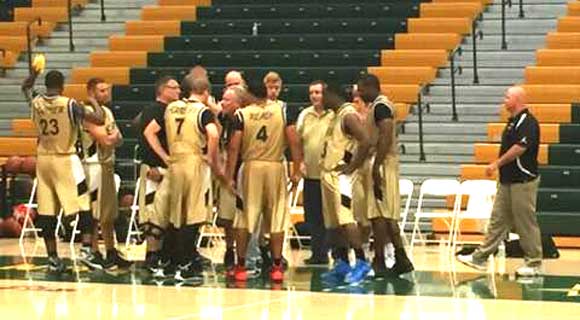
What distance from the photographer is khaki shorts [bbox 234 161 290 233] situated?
11867 mm

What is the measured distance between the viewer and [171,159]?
1205 centimetres

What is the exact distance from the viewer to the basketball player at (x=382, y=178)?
465 inches

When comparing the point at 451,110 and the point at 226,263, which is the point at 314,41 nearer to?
the point at 451,110

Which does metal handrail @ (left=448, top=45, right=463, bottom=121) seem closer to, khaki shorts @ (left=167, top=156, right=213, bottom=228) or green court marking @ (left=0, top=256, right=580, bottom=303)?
green court marking @ (left=0, top=256, right=580, bottom=303)

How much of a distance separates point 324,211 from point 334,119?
2.68 ft

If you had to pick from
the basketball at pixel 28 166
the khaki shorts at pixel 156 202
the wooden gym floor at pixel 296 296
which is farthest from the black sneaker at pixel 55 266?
the basketball at pixel 28 166

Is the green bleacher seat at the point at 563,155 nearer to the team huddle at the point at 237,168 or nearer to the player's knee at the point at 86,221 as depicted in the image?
the team huddle at the point at 237,168

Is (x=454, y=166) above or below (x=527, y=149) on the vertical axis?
below

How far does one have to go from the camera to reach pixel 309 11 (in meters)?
21.1

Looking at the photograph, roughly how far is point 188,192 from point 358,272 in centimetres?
162

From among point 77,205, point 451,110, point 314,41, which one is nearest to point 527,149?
point 77,205

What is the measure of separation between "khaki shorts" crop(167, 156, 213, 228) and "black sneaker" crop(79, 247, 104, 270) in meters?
1.24

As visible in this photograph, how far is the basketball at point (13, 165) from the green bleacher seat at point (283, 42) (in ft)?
14.3

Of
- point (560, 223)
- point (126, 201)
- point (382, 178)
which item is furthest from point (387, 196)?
point (126, 201)
